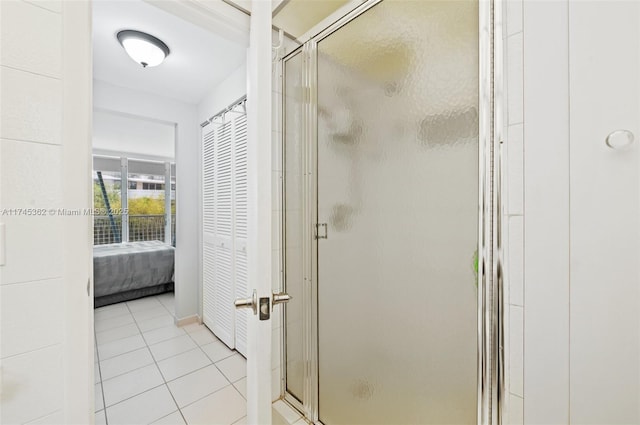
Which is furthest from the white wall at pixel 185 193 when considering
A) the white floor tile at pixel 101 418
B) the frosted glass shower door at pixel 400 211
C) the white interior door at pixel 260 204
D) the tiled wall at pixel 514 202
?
the tiled wall at pixel 514 202

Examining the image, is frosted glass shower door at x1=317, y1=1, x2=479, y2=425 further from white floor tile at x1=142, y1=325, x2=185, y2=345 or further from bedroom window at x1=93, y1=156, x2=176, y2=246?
white floor tile at x1=142, y1=325, x2=185, y2=345

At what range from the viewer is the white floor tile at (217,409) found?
5.01 ft

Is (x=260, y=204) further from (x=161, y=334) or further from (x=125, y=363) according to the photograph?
(x=161, y=334)

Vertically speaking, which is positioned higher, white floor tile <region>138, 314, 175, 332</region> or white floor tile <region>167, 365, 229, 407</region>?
white floor tile <region>138, 314, 175, 332</region>

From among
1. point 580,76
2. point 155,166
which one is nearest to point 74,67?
point 580,76

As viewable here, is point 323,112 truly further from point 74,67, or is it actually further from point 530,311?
point 530,311

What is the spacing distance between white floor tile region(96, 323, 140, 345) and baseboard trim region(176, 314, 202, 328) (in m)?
0.38

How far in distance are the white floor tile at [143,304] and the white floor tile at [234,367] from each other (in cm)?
182

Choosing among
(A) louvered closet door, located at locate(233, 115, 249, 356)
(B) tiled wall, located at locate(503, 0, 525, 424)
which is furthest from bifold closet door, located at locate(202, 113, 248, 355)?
(B) tiled wall, located at locate(503, 0, 525, 424)

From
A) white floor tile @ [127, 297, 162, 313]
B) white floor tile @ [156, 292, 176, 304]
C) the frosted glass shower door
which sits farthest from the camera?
white floor tile @ [156, 292, 176, 304]

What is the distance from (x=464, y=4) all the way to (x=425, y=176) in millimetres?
519

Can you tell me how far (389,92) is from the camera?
90 centimetres

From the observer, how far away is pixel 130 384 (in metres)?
1.82

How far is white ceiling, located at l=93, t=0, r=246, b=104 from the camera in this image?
1.58m
